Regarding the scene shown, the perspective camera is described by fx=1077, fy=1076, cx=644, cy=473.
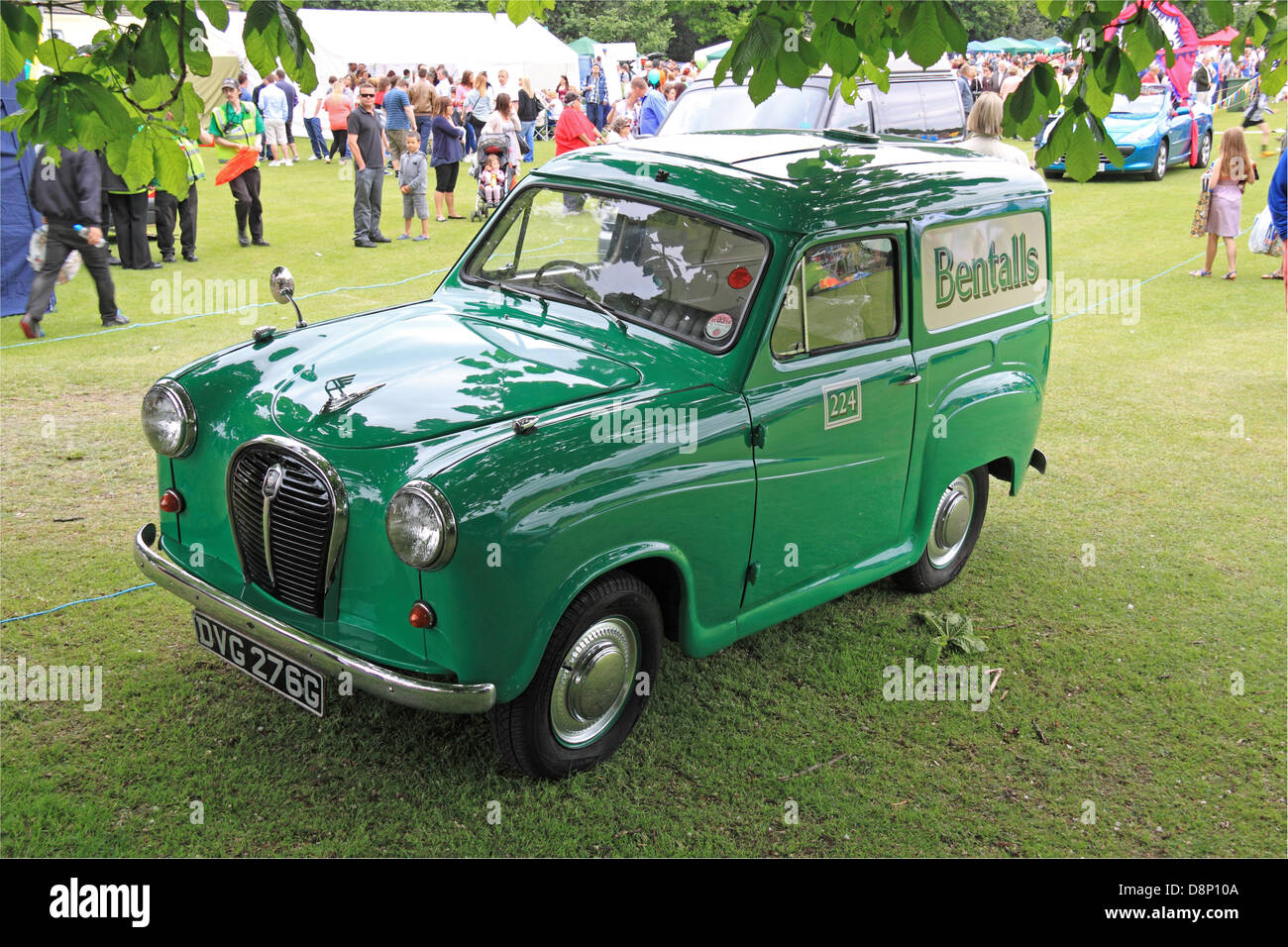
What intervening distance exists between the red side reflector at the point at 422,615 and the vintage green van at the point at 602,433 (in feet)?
0.04

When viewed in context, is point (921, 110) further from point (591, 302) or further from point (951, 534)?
point (591, 302)

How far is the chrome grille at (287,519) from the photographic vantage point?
11.6 ft

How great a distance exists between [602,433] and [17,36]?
7.55 ft

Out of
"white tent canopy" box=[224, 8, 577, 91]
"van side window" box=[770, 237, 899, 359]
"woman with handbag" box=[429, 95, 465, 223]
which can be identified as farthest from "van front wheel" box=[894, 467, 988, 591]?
"white tent canopy" box=[224, 8, 577, 91]

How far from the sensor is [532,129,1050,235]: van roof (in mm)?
4395

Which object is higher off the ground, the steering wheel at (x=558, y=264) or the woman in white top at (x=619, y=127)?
the woman in white top at (x=619, y=127)

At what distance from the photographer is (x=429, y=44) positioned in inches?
1214

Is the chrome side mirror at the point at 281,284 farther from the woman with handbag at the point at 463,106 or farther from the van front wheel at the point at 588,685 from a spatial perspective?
the woman with handbag at the point at 463,106

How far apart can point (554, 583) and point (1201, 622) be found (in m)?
3.70

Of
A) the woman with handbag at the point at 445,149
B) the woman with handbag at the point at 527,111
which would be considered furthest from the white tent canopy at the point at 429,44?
the woman with handbag at the point at 445,149

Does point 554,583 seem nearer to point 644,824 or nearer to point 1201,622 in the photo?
point 644,824
